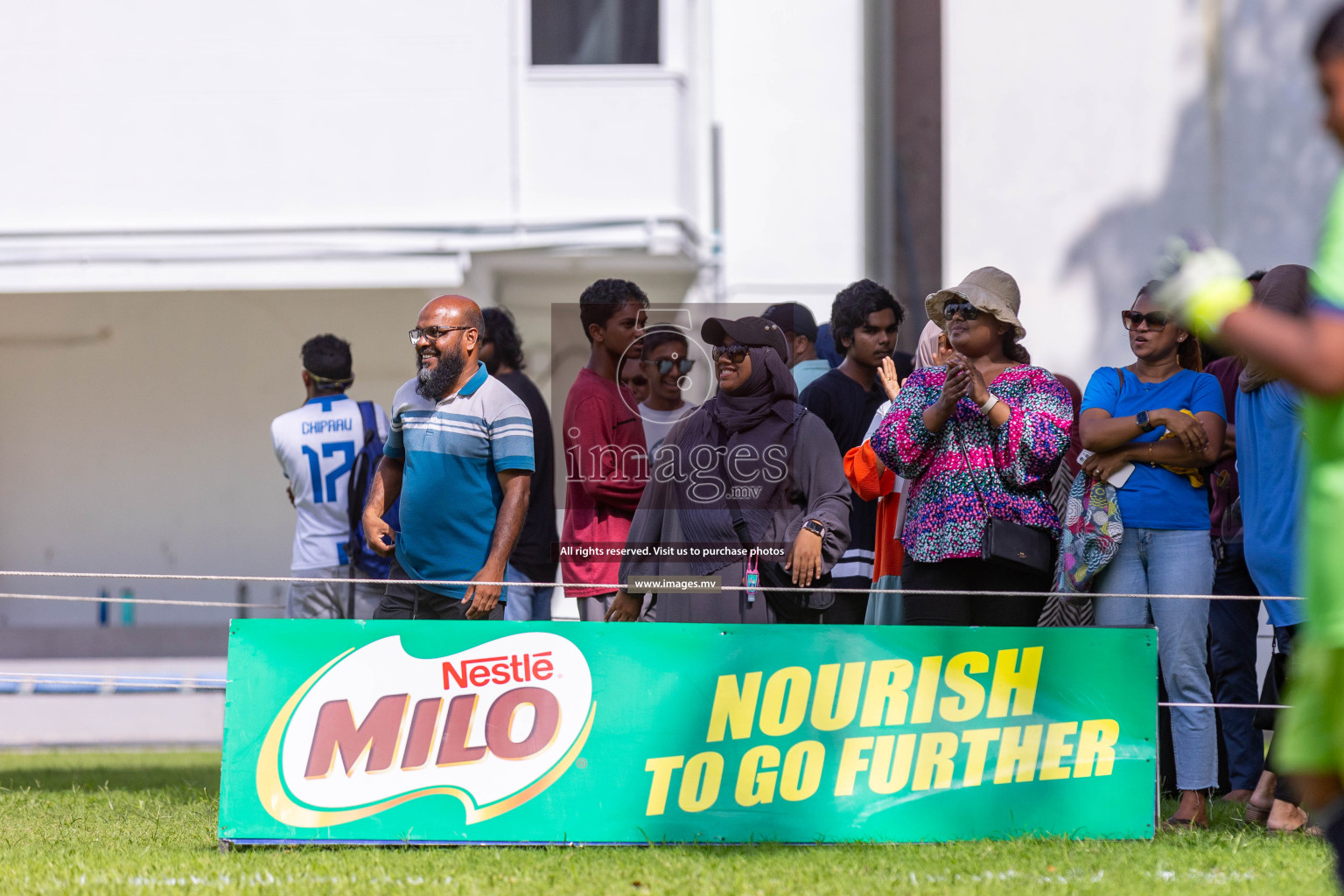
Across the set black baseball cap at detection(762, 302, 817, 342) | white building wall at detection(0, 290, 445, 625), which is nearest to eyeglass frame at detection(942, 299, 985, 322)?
black baseball cap at detection(762, 302, 817, 342)

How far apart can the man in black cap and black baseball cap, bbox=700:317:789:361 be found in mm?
897

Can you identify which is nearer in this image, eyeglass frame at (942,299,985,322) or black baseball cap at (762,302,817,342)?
eyeglass frame at (942,299,985,322)

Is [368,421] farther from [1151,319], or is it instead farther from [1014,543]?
[1151,319]

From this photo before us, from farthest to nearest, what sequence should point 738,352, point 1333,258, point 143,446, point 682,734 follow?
point 143,446, point 738,352, point 682,734, point 1333,258

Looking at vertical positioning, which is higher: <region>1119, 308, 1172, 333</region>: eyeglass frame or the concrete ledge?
<region>1119, 308, 1172, 333</region>: eyeglass frame

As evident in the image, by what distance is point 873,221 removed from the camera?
40.0ft

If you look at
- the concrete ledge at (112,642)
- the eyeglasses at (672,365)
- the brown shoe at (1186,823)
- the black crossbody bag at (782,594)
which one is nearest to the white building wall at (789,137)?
the concrete ledge at (112,642)

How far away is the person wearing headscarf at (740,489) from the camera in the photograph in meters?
4.84

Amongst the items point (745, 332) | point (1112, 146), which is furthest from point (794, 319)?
point (1112, 146)

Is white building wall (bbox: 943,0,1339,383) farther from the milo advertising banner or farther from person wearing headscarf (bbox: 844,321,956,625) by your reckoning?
the milo advertising banner

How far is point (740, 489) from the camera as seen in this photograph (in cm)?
495

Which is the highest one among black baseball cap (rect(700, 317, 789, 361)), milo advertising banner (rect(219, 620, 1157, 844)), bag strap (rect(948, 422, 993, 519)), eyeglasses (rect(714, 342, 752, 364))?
black baseball cap (rect(700, 317, 789, 361))

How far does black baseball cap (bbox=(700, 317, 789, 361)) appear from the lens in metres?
5.02

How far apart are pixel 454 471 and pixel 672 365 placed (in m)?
0.98
